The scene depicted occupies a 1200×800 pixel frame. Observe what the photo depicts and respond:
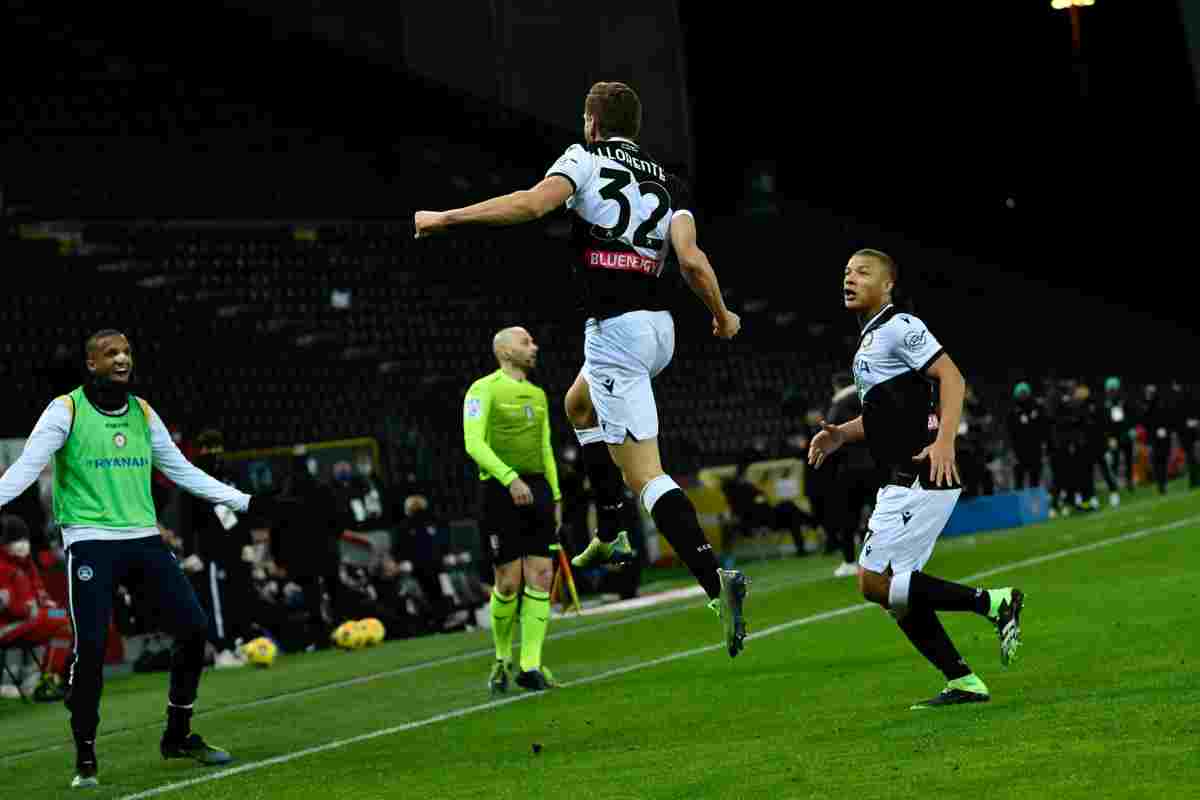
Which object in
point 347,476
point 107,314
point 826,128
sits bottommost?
point 347,476

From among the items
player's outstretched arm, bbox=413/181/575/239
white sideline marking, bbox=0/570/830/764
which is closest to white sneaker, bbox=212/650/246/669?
white sideline marking, bbox=0/570/830/764

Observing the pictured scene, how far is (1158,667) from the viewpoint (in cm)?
889

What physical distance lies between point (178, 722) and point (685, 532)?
296 cm

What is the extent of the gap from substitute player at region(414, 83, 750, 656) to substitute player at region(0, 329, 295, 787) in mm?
1958

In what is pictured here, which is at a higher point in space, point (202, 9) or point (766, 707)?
point (202, 9)

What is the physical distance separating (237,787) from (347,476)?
44.6 feet

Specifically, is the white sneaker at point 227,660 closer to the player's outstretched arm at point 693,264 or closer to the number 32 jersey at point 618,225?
the number 32 jersey at point 618,225

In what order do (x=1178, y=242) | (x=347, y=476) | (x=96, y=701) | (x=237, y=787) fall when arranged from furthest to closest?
1. (x=1178, y=242)
2. (x=347, y=476)
3. (x=96, y=701)
4. (x=237, y=787)

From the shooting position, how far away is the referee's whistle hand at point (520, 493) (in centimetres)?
1116

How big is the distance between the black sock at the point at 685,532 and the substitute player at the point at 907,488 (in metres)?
0.84

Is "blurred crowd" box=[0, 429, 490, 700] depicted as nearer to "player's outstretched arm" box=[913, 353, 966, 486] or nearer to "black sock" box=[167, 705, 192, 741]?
"black sock" box=[167, 705, 192, 741]

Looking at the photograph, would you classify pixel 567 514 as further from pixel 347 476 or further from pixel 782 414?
pixel 782 414

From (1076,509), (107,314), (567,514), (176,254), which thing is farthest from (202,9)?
(1076,509)

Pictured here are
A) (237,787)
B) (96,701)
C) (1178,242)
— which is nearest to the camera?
(237,787)
